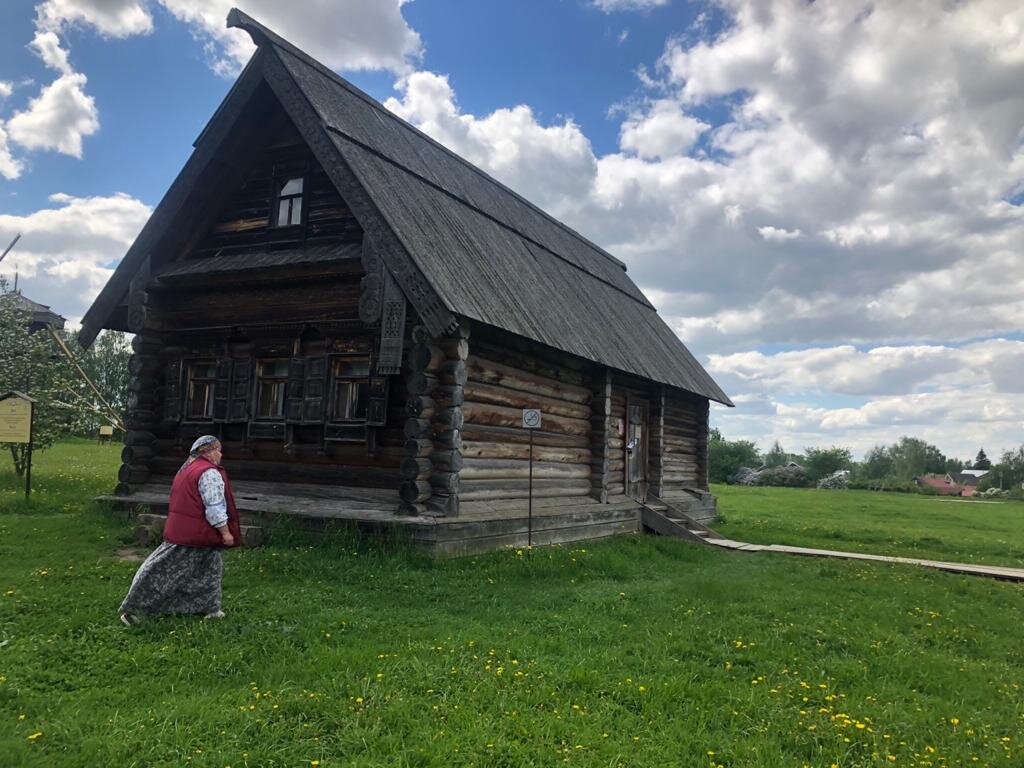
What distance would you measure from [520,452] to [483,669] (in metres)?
6.52

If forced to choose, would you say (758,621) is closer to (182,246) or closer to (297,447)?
(297,447)

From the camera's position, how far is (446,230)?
11.8 metres

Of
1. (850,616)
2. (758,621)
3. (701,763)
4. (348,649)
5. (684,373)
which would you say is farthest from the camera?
(684,373)

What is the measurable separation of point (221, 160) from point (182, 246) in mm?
1756

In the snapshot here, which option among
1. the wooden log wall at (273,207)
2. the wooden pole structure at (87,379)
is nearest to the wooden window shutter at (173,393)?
the wooden log wall at (273,207)

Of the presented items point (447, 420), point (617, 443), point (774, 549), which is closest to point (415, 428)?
point (447, 420)

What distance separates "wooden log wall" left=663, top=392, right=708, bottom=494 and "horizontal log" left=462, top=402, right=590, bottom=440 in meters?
5.15

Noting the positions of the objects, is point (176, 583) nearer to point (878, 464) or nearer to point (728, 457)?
point (728, 457)

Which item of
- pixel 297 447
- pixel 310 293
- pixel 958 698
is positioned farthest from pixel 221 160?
pixel 958 698

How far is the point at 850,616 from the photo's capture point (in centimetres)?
834

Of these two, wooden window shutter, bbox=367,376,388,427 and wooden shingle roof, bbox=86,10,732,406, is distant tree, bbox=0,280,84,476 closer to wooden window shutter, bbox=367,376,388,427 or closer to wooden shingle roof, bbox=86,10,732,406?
wooden shingle roof, bbox=86,10,732,406

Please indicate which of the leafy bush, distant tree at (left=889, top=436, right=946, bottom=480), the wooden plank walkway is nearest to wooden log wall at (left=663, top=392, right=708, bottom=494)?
the wooden plank walkway

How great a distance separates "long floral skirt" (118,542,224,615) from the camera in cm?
632

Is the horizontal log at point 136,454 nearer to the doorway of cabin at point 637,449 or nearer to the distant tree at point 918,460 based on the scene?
the doorway of cabin at point 637,449
